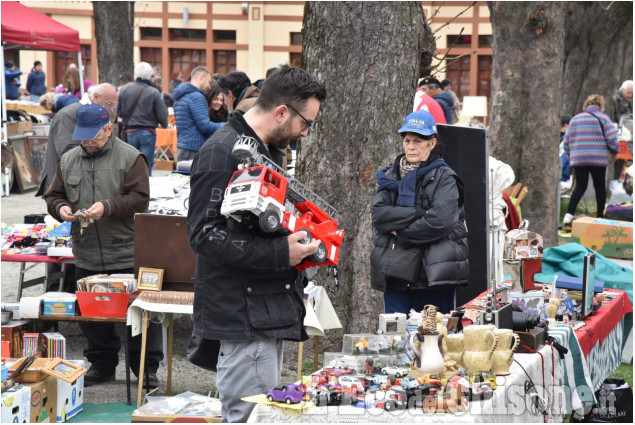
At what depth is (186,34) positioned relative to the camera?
30.9 metres

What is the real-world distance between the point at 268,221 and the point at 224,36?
2822 cm

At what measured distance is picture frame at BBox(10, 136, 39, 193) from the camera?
13.2 m

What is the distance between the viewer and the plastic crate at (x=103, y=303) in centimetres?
535

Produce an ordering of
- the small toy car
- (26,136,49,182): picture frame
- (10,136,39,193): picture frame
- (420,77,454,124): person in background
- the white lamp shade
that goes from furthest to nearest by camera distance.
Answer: the white lamp shade
(26,136,49,182): picture frame
(10,136,39,193): picture frame
(420,77,454,124): person in background
the small toy car

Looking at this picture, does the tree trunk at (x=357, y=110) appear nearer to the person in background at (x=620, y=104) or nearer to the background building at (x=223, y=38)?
the person in background at (x=620, y=104)

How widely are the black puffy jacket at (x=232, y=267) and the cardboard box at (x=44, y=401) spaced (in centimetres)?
186

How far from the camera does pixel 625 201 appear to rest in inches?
472

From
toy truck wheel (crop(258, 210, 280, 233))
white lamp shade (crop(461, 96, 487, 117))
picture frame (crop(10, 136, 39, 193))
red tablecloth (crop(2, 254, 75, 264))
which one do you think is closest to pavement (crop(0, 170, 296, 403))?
red tablecloth (crop(2, 254, 75, 264))

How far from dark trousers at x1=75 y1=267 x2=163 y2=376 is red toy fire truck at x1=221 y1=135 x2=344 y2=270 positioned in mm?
2586

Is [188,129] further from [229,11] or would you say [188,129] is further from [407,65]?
[229,11]

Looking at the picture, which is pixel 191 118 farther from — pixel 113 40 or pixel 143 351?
pixel 113 40

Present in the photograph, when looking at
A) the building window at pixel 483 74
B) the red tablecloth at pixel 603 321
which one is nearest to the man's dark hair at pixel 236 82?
the red tablecloth at pixel 603 321

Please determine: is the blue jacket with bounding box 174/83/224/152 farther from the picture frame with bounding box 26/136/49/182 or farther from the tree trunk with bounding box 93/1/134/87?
the tree trunk with bounding box 93/1/134/87

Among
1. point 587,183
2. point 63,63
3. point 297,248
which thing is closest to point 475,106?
point 587,183
